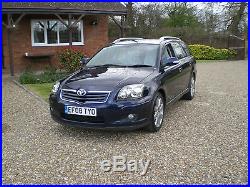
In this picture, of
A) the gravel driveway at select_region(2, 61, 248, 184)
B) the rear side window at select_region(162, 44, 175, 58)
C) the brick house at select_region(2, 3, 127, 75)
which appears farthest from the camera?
the brick house at select_region(2, 3, 127, 75)

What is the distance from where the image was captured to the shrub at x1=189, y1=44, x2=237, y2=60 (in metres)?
21.9

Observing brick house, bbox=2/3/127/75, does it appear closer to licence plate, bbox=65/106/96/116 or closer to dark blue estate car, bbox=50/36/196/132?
dark blue estate car, bbox=50/36/196/132

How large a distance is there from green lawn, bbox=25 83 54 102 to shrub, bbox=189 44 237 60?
1402cm

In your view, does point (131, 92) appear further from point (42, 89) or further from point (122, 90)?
point (42, 89)

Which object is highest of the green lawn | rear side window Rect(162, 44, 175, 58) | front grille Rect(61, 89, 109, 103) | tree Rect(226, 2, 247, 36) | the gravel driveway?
tree Rect(226, 2, 247, 36)

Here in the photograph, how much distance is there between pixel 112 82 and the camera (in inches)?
205

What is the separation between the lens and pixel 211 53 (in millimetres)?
21938

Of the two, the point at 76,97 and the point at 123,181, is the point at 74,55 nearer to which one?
the point at 76,97

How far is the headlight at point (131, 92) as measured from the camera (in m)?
5.04

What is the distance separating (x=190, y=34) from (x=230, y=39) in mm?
2945

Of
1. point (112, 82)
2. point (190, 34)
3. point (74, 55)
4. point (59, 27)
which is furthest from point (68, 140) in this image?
point (190, 34)

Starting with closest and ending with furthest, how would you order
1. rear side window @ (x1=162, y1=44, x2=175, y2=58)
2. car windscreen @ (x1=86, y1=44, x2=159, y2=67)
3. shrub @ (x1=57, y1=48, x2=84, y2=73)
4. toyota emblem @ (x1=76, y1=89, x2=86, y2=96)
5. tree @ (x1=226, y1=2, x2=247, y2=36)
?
toyota emblem @ (x1=76, y1=89, x2=86, y2=96) → car windscreen @ (x1=86, y1=44, x2=159, y2=67) → rear side window @ (x1=162, y1=44, x2=175, y2=58) → shrub @ (x1=57, y1=48, x2=84, y2=73) → tree @ (x1=226, y1=2, x2=247, y2=36)

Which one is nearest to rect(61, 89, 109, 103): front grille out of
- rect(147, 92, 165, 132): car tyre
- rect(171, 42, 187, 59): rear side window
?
rect(147, 92, 165, 132): car tyre

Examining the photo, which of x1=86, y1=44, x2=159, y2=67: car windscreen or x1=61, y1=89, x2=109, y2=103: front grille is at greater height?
x1=86, y1=44, x2=159, y2=67: car windscreen
